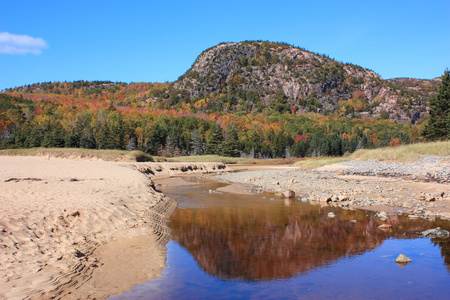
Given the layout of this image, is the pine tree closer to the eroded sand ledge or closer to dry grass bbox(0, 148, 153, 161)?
dry grass bbox(0, 148, 153, 161)

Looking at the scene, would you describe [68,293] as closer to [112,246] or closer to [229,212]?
[112,246]

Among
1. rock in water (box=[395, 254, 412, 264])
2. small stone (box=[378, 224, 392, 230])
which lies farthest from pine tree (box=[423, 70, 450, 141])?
rock in water (box=[395, 254, 412, 264])

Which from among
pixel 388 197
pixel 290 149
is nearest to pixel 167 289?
pixel 388 197

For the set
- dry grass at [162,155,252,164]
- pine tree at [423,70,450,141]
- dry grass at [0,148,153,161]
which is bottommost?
dry grass at [162,155,252,164]

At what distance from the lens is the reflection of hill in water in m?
7.81

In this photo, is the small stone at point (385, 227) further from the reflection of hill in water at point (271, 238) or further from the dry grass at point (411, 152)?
the dry grass at point (411, 152)

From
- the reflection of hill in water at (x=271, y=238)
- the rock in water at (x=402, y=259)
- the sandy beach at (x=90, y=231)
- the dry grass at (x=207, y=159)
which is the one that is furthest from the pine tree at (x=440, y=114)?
the rock in water at (x=402, y=259)

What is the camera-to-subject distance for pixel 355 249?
9.11m

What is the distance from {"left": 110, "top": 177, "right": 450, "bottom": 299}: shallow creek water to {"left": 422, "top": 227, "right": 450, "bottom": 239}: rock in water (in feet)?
1.22

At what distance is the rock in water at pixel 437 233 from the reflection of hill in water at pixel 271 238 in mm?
741

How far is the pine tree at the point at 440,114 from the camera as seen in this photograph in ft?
141

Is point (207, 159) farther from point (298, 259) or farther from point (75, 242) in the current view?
point (298, 259)

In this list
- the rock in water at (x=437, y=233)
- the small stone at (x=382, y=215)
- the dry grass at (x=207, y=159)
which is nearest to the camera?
the rock in water at (x=437, y=233)

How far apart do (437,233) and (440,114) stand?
4229 cm
